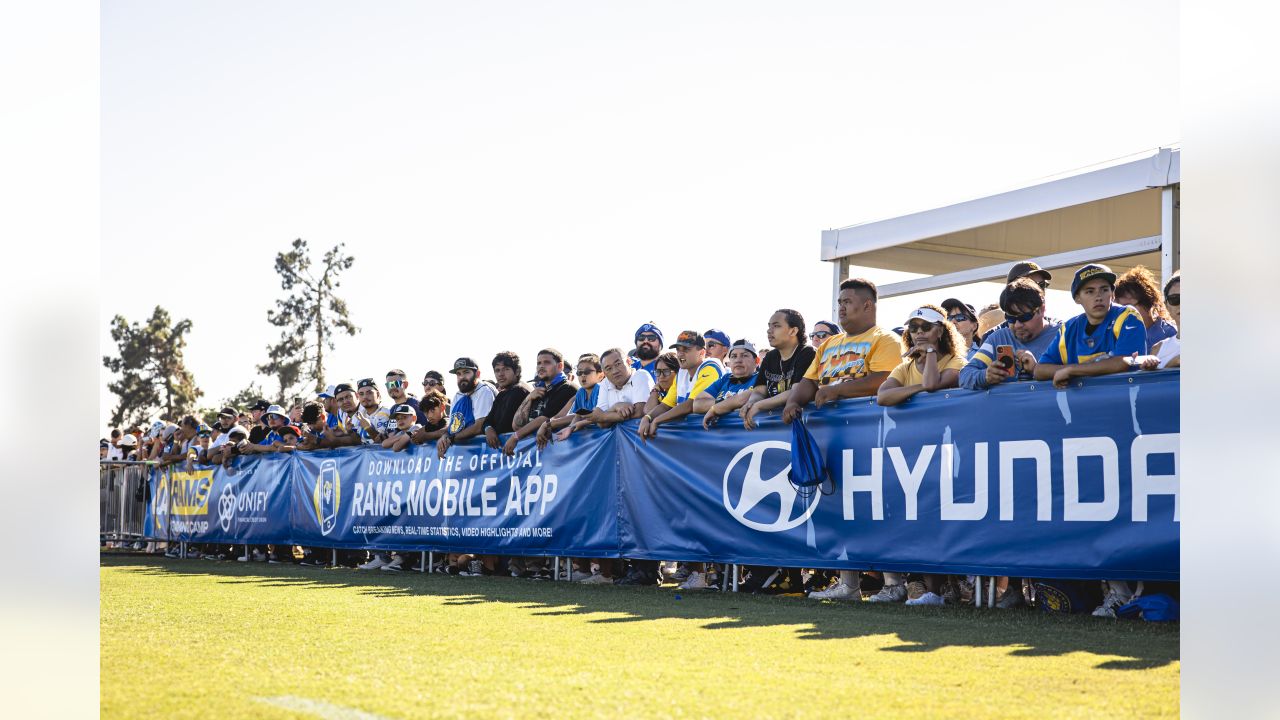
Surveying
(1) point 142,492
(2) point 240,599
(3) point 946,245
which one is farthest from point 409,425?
(1) point 142,492

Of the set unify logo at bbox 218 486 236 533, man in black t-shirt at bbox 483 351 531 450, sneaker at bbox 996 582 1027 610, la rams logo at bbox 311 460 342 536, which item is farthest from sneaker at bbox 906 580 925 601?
unify logo at bbox 218 486 236 533

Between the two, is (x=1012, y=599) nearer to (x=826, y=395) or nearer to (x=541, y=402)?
(x=826, y=395)

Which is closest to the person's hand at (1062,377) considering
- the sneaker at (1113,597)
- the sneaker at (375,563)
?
the sneaker at (1113,597)

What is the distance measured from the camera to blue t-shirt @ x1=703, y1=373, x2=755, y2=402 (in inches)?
407

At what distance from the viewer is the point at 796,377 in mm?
9586

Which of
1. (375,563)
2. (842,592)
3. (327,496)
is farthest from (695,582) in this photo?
(327,496)

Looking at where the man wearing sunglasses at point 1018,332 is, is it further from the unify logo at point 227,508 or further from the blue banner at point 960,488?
the unify logo at point 227,508

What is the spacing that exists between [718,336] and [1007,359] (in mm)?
4099

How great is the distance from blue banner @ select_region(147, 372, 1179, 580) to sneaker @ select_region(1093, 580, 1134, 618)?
0.87 ft

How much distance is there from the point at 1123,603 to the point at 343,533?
32.4 ft

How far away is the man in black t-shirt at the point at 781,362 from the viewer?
9586mm

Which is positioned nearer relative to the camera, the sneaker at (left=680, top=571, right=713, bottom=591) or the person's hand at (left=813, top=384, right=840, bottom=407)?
the person's hand at (left=813, top=384, right=840, bottom=407)

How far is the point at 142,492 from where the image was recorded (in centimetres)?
2028

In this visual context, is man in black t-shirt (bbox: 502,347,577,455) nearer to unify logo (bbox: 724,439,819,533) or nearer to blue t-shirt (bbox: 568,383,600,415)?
blue t-shirt (bbox: 568,383,600,415)
